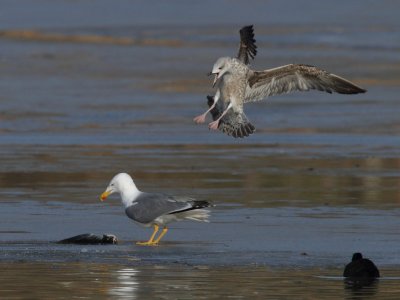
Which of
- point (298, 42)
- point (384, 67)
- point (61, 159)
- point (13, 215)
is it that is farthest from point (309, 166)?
point (298, 42)

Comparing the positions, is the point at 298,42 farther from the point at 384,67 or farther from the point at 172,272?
the point at 172,272

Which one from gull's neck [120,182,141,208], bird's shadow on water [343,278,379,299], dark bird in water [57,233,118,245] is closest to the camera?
bird's shadow on water [343,278,379,299]

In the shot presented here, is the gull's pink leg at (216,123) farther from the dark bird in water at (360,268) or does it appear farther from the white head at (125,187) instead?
the dark bird in water at (360,268)

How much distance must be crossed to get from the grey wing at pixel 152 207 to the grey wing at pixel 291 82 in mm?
2061

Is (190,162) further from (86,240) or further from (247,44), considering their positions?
(86,240)

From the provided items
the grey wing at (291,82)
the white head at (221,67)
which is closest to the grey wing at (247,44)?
the grey wing at (291,82)

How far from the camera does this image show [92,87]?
80.7 ft

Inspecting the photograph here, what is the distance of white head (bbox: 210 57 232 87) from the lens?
42.1 ft

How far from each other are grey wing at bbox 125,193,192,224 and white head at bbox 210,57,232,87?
143 cm

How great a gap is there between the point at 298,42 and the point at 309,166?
15012 mm

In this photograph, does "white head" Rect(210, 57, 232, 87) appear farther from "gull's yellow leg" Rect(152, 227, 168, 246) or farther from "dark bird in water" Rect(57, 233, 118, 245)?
"dark bird in water" Rect(57, 233, 118, 245)

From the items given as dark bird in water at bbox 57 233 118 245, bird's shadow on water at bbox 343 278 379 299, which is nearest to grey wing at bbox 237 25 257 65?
dark bird in water at bbox 57 233 118 245

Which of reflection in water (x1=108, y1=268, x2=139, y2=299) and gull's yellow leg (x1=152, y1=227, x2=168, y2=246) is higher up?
gull's yellow leg (x1=152, y1=227, x2=168, y2=246)

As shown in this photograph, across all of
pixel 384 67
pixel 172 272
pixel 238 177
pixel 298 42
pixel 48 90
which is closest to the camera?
pixel 172 272
